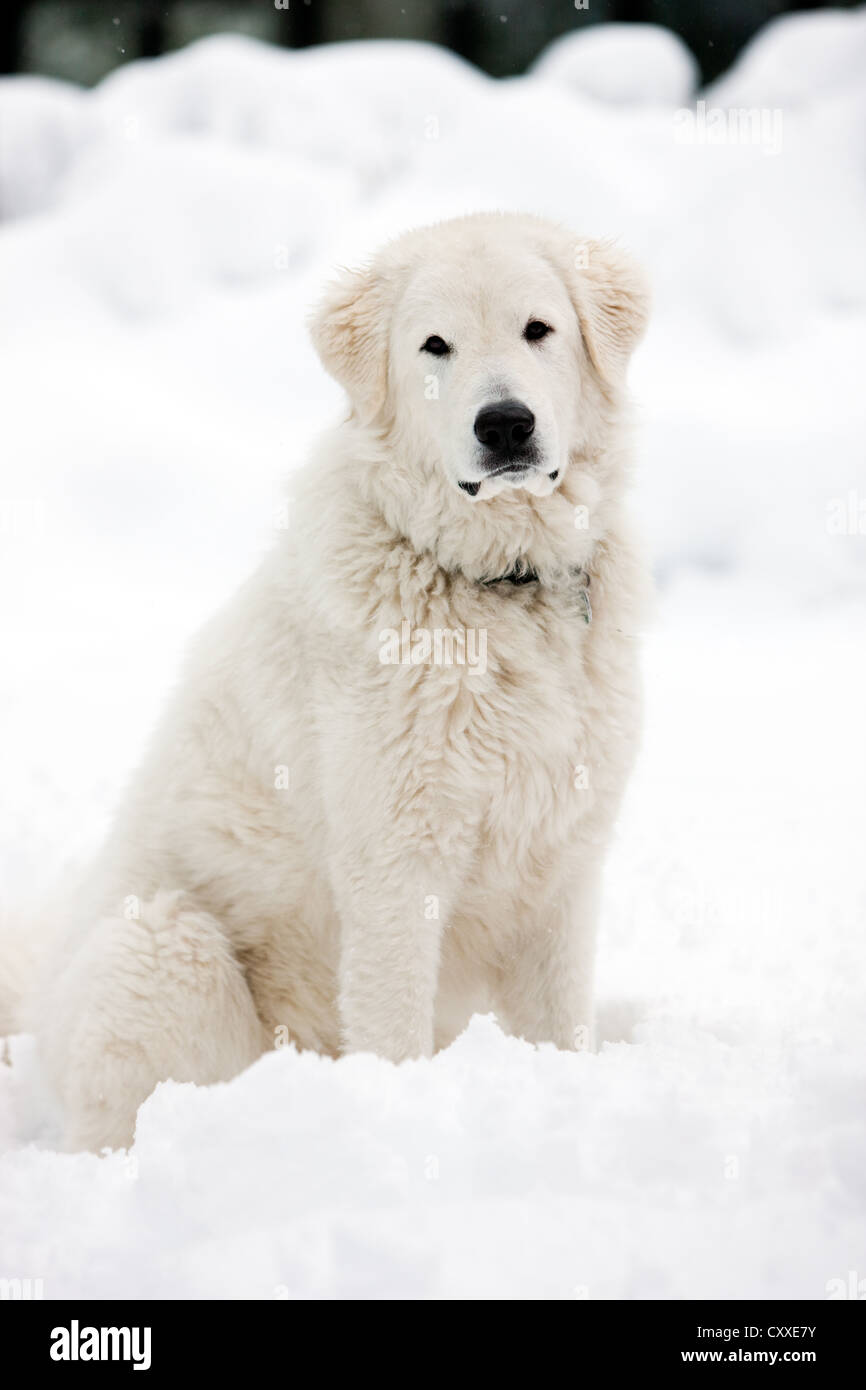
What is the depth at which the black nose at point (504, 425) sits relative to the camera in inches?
109

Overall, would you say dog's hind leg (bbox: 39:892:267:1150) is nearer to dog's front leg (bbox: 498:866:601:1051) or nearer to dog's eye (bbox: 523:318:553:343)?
dog's front leg (bbox: 498:866:601:1051)

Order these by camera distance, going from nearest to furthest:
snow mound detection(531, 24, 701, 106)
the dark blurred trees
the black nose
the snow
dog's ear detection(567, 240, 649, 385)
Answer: the snow, the black nose, dog's ear detection(567, 240, 649, 385), snow mound detection(531, 24, 701, 106), the dark blurred trees

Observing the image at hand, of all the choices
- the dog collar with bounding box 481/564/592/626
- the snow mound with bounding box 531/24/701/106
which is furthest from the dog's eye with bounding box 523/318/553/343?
the snow mound with bounding box 531/24/701/106

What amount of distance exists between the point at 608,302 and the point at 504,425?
62 centimetres

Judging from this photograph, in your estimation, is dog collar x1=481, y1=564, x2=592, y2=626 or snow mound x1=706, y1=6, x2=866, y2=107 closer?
dog collar x1=481, y1=564, x2=592, y2=626

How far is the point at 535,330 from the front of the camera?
9.81 ft

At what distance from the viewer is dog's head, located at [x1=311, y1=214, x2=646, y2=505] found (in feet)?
9.35

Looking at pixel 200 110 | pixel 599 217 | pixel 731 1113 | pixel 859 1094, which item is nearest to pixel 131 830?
pixel 731 1113

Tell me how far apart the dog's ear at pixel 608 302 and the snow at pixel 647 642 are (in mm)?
687

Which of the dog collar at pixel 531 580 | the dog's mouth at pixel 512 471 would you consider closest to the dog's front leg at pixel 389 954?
the dog collar at pixel 531 580

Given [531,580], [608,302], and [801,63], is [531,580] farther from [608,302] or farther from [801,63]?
[801,63]

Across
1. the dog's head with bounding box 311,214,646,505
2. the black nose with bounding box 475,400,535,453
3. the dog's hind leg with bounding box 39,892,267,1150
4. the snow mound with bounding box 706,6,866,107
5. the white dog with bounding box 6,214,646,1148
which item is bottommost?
the dog's hind leg with bounding box 39,892,267,1150
